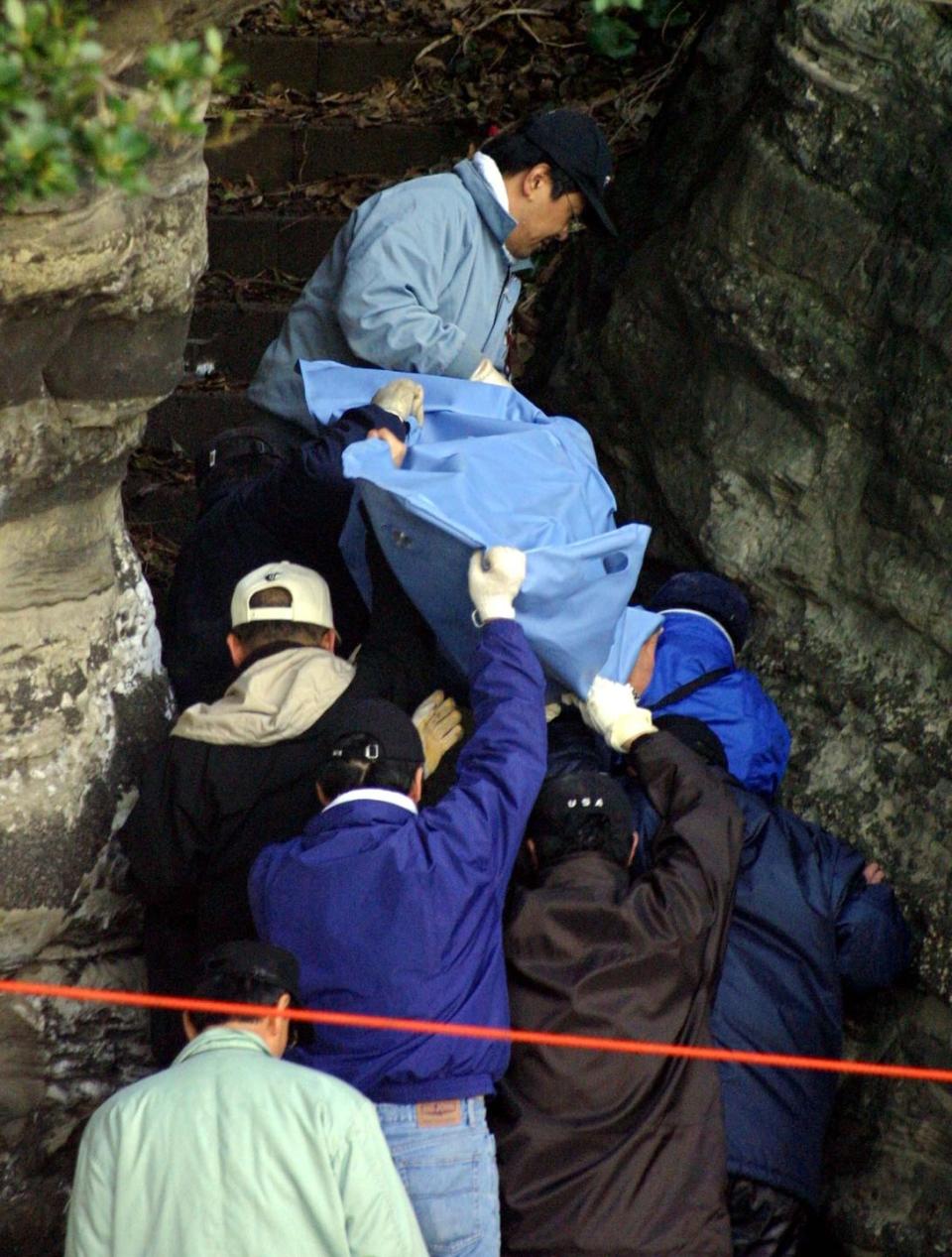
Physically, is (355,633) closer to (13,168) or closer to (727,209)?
(727,209)

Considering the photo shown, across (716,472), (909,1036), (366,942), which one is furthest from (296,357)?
(909,1036)

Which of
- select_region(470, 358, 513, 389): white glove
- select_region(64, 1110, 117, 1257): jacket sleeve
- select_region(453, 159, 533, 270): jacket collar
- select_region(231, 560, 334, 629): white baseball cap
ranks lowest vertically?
select_region(64, 1110, 117, 1257): jacket sleeve

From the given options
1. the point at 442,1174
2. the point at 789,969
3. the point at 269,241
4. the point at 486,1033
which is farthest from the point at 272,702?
the point at 269,241

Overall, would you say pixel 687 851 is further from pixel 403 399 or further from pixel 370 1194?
pixel 403 399

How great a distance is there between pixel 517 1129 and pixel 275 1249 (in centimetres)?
77

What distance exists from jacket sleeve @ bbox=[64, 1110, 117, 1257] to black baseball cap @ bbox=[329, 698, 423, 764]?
3.14ft

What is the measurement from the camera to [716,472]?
5.57 m

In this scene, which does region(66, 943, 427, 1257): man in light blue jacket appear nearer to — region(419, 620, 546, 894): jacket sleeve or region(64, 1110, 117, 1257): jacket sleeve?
region(64, 1110, 117, 1257): jacket sleeve

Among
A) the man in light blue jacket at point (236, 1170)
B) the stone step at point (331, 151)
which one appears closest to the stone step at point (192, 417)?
the stone step at point (331, 151)

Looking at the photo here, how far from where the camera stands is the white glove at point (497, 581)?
4.05m

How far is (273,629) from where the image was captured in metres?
4.21

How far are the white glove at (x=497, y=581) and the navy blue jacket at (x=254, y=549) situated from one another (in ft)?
1.79

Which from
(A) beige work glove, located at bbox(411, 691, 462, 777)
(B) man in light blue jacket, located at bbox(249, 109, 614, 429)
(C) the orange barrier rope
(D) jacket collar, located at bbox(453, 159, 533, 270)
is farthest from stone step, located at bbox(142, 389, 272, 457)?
(C) the orange barrier rope

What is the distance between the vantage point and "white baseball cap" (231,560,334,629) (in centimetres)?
421
